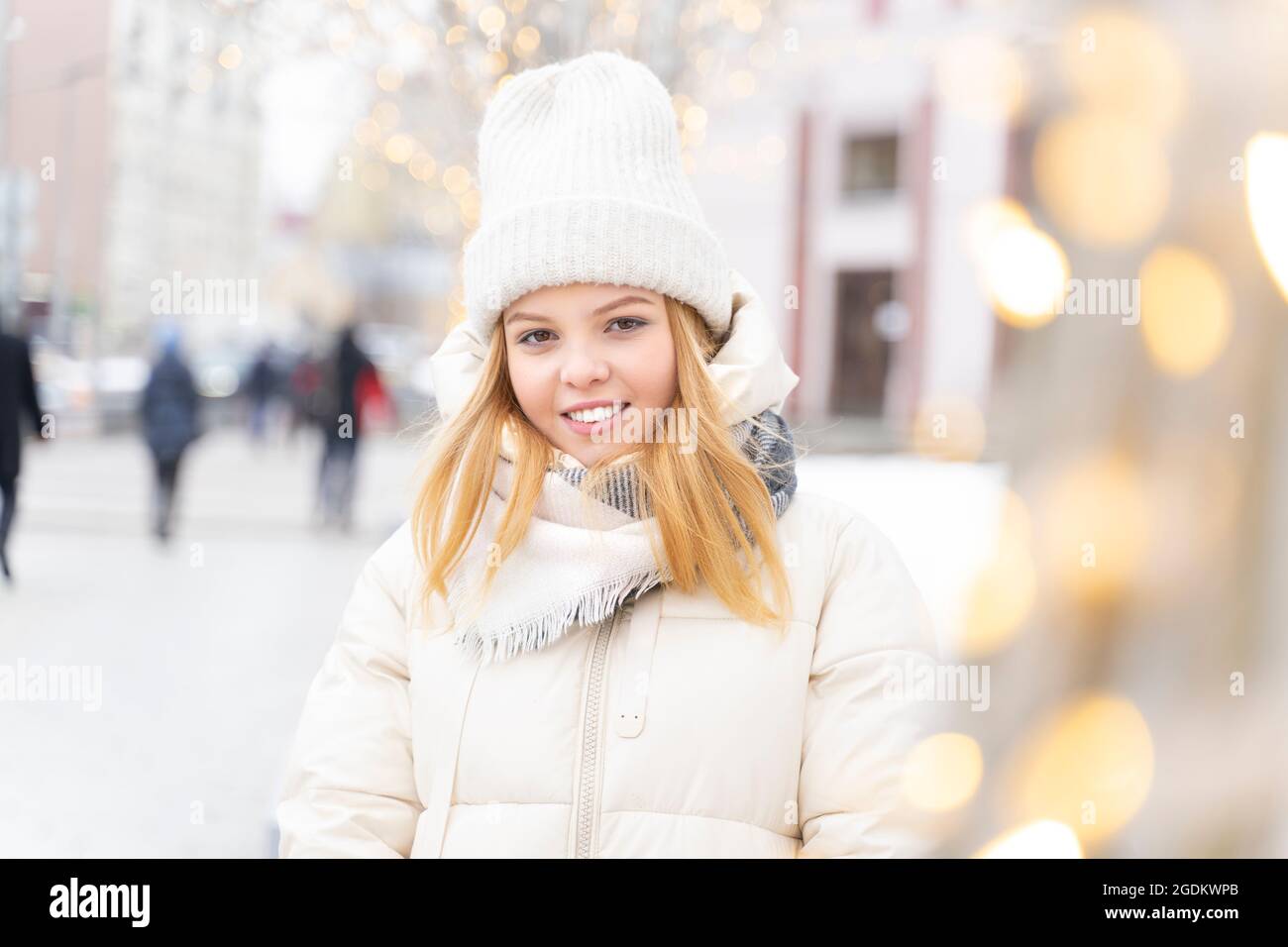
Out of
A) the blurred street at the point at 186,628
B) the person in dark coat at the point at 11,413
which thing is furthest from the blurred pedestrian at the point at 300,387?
the person in dark coat at the point at 11,413

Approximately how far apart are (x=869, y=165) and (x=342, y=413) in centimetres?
1364

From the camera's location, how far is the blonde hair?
160cm

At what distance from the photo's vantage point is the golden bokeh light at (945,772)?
436mm

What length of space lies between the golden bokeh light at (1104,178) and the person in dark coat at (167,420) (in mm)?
9774

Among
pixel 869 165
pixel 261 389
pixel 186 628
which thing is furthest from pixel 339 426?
pixel 869 165

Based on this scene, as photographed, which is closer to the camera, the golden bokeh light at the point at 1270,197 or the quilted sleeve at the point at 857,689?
the golden bokeh light at the point at 1270,197

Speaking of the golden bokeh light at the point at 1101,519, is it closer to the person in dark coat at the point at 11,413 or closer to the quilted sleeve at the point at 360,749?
the quilted sleeve at the point at 360,749

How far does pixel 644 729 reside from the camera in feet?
5.08

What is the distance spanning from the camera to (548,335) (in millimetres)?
1732

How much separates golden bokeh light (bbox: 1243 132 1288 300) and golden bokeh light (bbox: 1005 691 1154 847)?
0.16 metres

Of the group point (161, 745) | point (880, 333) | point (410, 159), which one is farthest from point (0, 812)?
point (880, 333)

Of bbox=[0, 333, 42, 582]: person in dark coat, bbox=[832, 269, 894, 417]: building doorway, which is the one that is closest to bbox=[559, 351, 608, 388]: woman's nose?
bbox=[0, 333, 42, 582]: person in dark coat

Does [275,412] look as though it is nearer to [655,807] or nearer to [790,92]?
[790,92]

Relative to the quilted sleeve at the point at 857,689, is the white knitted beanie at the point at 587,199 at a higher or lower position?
higher
